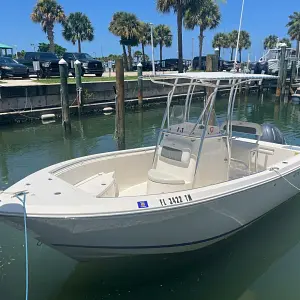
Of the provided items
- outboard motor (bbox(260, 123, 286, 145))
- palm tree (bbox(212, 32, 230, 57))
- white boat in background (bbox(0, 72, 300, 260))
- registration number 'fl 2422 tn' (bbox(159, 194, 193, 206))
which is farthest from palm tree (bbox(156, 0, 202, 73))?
palm tree (bbox(212, 32, 230, 57))

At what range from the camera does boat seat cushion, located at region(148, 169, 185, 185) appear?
4590 mm

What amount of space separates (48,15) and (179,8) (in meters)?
23.1

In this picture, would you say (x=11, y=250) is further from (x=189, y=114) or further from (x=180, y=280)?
(x=189, y=114)

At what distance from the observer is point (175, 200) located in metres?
3.80

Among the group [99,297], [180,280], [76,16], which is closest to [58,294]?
[99,297]

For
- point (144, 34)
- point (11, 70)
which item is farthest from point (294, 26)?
point (11, 70)

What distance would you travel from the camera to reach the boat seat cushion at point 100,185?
14.8 ft

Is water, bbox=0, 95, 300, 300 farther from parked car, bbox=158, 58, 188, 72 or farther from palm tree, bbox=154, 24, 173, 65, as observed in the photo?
palm tree, bbox=154, 24, 173, 65

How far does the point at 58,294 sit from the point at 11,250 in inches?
48.7

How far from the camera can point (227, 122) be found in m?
5.21

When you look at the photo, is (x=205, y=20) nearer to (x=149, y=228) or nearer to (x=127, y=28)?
(x=127, y=28)

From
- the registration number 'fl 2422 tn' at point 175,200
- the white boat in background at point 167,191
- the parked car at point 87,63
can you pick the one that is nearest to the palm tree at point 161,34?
the parked car at point 87,63

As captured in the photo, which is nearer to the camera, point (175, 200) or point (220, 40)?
point (175, 200)

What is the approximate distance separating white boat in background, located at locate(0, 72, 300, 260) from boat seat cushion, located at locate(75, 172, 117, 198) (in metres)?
0.01
